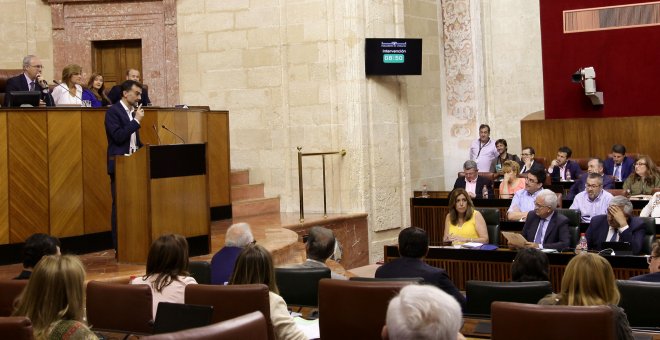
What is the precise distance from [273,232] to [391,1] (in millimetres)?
4227

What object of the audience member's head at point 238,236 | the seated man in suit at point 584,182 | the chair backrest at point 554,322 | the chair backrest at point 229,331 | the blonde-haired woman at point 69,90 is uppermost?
the blonde-haired woman at point 69,90

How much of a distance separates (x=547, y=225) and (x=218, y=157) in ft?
15.4

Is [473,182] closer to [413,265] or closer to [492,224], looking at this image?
[492,224]

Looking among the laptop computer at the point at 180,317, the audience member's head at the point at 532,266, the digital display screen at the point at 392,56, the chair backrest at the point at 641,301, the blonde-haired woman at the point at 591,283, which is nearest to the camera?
the laptop computer at the point at 180,317

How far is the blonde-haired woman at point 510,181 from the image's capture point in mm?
10727

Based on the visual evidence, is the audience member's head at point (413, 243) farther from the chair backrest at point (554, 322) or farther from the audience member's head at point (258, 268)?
the chair backrest at point (554, 322)

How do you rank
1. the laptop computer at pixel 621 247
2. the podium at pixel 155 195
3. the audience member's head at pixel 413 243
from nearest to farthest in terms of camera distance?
the audience member's head at pixel 413 243, the laptop computer at pixel 621 247, the podium at pixel 155 195

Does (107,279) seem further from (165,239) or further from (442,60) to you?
(442,60)

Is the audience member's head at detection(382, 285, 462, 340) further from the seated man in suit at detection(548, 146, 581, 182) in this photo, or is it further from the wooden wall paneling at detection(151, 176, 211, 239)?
the seated man in suit at detection(548, 146, 581, 182)

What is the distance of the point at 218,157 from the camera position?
11406 mm

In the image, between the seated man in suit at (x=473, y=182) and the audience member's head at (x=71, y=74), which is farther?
the seated man in suit at (x=473, y=182)

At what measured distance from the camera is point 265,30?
12.6 m

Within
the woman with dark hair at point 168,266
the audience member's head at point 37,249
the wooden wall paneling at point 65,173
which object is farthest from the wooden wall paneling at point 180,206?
the woman with dark hair at point 168,266

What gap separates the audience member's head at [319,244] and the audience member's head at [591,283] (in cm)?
185
